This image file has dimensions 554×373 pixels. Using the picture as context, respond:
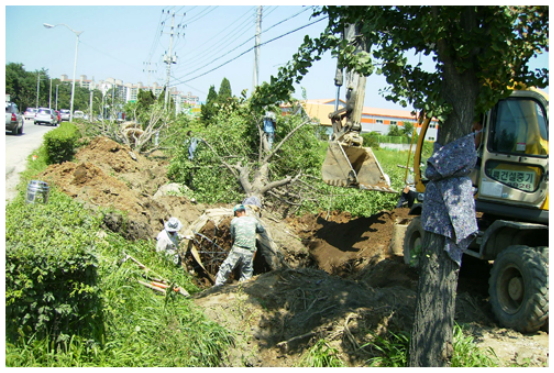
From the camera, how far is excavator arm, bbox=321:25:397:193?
8633 mm

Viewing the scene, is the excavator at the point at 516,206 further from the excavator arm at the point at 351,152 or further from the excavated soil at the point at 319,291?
the excavator arm at the point at 351,152

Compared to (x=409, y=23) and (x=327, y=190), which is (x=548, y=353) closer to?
(x=409, y=23)

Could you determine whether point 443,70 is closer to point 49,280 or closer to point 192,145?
point 49,280

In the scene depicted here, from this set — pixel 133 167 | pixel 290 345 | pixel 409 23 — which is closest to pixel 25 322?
pixel 290 345

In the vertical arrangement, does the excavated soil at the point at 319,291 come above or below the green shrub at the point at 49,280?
below

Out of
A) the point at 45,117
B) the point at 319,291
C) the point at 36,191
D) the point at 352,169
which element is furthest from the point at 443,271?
the point at 45,117

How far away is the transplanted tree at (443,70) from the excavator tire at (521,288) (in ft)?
4.61

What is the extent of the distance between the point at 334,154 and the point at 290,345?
4195 mm

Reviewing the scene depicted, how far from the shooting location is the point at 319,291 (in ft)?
21.0

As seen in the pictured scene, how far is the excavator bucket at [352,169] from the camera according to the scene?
→ 8672 mm

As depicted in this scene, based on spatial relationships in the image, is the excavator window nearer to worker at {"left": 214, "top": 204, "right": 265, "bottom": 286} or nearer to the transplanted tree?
the transplanted tree

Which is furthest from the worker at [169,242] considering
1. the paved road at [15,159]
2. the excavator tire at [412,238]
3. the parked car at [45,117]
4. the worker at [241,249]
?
the parked car at [45,117]

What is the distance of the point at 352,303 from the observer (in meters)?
5.90

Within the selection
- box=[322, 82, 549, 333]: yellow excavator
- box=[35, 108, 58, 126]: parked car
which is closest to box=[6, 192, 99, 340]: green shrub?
box=[322, 82, 549, 333]: yellow excavator
